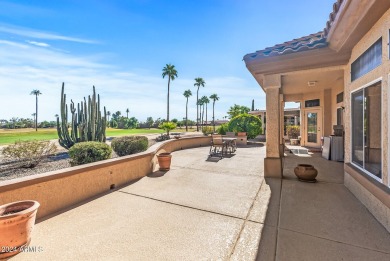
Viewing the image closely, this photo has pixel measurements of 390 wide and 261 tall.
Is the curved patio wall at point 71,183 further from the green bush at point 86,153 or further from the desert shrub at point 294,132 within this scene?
the desert shrub at point 294,132

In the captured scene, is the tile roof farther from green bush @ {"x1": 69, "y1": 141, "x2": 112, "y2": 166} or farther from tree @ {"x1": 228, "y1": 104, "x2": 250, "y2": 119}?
tree @ {"x1": 228, "y1": 104, "x2": 250, "y2": 119}

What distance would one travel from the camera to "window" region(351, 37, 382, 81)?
10.9 ft

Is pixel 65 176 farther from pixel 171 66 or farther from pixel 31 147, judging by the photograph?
pixel 171 66

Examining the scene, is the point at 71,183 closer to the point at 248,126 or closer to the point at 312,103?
the point at 312,103

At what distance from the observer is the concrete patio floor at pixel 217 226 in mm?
2482

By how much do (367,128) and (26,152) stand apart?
40.2 ft


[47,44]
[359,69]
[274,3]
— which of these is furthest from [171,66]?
[359,69]

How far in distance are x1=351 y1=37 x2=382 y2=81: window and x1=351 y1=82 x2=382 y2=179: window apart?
0.42 metres

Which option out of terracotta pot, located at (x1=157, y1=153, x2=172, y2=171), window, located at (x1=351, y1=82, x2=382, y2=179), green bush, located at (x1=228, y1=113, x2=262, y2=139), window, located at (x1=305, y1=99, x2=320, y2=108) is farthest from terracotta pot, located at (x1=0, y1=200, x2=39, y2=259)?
green bush, located at (x1=228, y1=113, x2=262, y2=139)

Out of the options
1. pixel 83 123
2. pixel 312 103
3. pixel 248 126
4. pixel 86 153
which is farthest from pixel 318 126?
pixel 83 123

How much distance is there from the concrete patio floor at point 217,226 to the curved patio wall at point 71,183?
33 centimetres

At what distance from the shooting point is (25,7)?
602 cm

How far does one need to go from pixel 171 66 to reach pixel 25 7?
3761 centimetres

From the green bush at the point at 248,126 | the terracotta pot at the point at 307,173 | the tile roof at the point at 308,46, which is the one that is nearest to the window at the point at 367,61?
the tile roof at the point at 308,46
